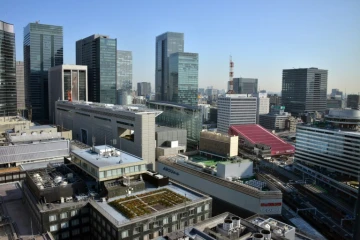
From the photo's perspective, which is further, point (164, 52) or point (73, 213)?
point (164, 52)

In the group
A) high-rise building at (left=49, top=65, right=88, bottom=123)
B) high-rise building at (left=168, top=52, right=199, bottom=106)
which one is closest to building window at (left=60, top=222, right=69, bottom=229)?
high-rise building at (left=49, top=65, right=88, bottom=123)

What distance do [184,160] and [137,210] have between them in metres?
24.1

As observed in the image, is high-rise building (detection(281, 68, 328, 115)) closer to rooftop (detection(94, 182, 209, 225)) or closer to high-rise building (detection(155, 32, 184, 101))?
high-rise building (detection(155, 32, 184, 101))

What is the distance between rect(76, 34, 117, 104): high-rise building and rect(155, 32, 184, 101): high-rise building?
100ft

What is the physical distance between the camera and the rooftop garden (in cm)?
2461

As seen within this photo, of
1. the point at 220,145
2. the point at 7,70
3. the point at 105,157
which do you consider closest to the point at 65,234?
the point at 105,157

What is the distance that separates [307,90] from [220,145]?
9563 cm

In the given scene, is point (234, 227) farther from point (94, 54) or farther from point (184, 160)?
point (94, 54)

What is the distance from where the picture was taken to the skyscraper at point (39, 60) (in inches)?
4486

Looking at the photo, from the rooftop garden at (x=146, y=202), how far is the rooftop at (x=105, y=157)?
392 cm

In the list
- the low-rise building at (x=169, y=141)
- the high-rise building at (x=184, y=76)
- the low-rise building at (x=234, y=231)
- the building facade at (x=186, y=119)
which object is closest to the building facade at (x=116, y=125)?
the low-rise building at (x=169, y=141)

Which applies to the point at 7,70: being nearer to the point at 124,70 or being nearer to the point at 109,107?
the point at 109,107

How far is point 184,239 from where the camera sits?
17688 mm

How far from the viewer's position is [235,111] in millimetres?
94125
